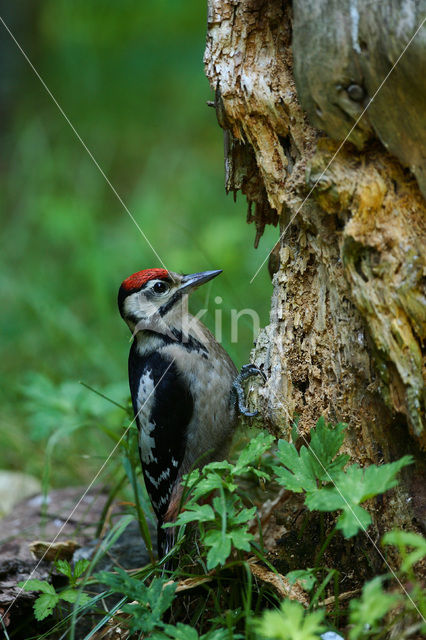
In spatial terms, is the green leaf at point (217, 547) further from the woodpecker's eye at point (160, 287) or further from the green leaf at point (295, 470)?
the woodpecker's eye at point (160, 287)

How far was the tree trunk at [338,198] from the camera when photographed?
204 cm

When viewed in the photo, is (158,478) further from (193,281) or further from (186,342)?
(193,281)

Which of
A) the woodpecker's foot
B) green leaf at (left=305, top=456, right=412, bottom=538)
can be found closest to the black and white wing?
the woodpecker's foot

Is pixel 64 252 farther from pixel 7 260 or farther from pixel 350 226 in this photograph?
pixel 350 226

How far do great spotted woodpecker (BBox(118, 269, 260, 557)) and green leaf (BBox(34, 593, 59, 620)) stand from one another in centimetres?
72

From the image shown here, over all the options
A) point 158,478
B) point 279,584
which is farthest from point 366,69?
point 158,478

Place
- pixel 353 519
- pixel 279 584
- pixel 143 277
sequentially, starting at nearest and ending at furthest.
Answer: pixel 353 519, pixel 279 584, pixel 143 277

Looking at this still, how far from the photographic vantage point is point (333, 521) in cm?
250

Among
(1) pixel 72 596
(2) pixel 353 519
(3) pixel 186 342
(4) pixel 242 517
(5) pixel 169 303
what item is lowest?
(1) pixel 72 596

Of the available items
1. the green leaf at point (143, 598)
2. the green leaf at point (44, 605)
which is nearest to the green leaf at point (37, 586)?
the green leaf at point (44, 605)

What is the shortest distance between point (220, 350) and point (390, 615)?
1.59 meters

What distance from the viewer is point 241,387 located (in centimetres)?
312

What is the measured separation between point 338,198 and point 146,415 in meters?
1.54

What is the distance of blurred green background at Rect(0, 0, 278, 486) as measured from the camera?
4352mm
